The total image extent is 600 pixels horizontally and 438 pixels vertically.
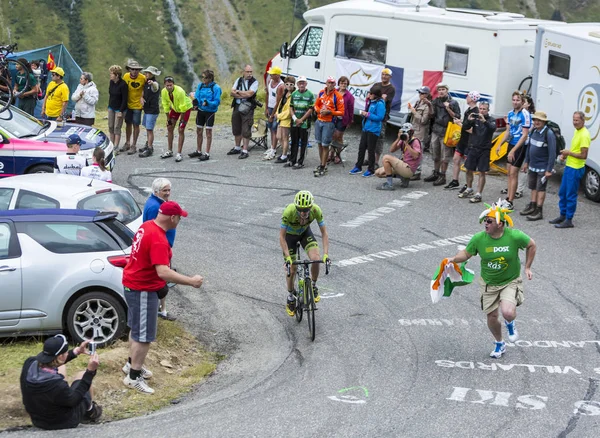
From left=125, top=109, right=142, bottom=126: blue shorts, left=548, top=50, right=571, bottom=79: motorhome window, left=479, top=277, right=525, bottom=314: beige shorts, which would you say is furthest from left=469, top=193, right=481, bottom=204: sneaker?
left=125, top=109, right=142, bottom=126: blue shorts

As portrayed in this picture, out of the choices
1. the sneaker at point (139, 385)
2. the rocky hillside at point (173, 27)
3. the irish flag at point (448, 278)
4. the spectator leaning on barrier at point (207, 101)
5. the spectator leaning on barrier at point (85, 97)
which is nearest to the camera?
the sneaker at point (139, 385)

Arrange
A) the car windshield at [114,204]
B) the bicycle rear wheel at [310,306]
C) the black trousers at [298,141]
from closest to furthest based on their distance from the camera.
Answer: the bicycle rear wheel at [310,306] → the car windshield at [114,204] → the black trousers at [298,141]

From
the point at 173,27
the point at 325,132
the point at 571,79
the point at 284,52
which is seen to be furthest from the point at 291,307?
the point at 173,27

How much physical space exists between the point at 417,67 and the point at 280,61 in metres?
4.77

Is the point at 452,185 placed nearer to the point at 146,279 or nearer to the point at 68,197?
the point at 68,197

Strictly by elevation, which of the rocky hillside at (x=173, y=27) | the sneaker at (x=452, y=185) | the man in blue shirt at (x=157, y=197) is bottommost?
the sneaker at (x=452, y=185)

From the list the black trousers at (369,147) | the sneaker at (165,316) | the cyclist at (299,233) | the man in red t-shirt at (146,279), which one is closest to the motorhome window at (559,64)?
the black trousers at (369,147)

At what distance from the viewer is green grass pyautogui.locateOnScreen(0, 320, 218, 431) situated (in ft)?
27.6

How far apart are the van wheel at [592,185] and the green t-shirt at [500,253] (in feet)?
26.9

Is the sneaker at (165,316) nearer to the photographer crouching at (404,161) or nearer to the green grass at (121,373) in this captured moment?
the green grass at (121,373)

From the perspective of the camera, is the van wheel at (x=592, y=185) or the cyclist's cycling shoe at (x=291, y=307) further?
the van wheel at (x=592, y=185)

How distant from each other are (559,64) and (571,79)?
22.4 inches

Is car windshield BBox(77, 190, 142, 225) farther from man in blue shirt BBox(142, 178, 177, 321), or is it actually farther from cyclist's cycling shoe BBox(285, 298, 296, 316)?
cyclist's cycling shoe BBox(285, 298, 296, 316)

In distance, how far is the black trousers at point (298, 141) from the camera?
63.9 feet
